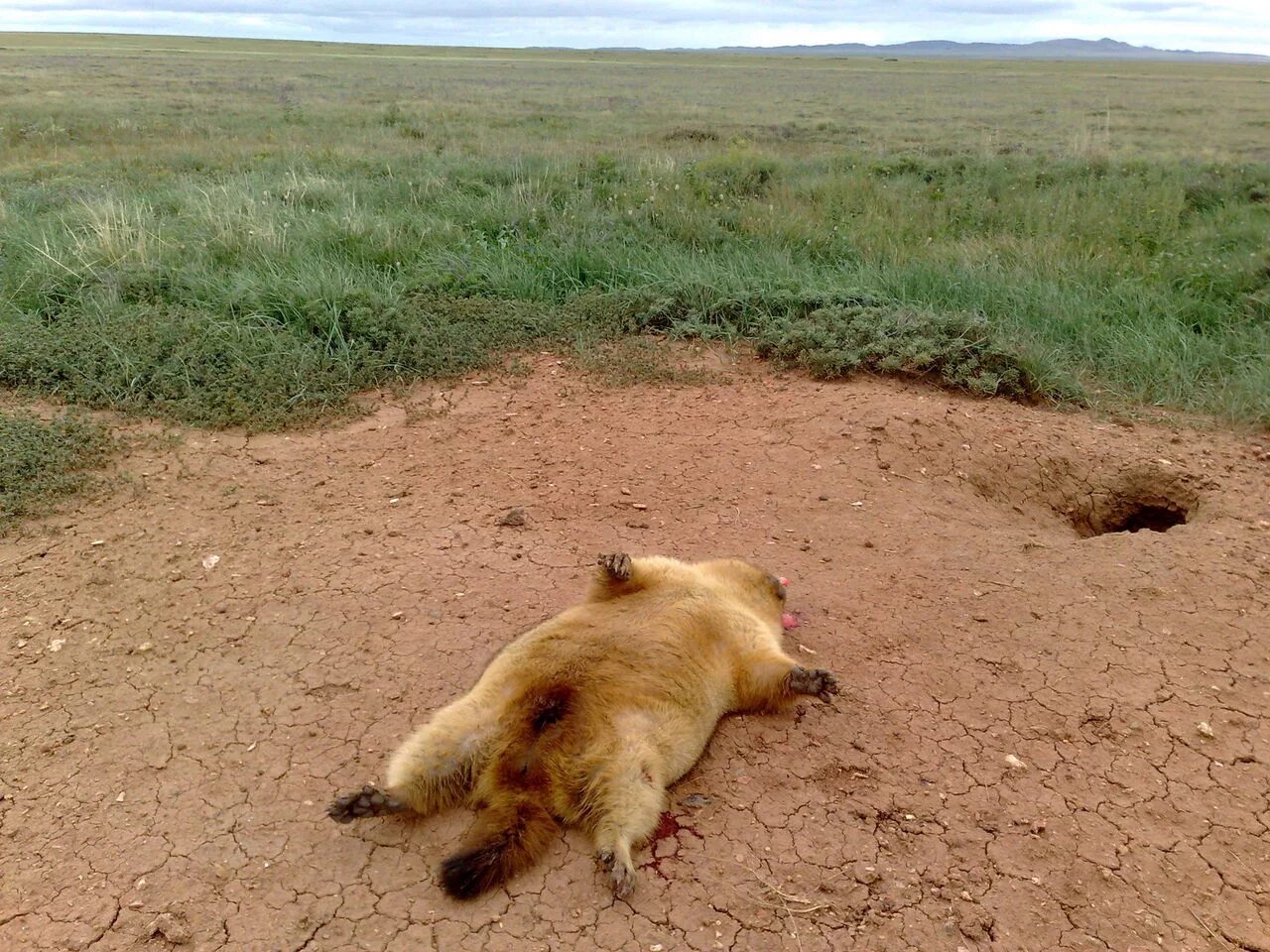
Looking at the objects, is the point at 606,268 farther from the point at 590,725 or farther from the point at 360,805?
the point at 360,805

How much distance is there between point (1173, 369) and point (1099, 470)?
74.5 inches

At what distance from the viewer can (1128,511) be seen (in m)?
5.49

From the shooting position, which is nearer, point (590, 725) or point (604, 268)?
point (590, 725)

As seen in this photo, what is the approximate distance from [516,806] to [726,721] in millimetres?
950

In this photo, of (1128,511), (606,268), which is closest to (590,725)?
(1128,511)

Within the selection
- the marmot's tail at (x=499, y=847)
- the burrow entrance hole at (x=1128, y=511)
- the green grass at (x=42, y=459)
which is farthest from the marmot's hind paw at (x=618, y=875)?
the burrow entrance hole at (x=1128, y=511)

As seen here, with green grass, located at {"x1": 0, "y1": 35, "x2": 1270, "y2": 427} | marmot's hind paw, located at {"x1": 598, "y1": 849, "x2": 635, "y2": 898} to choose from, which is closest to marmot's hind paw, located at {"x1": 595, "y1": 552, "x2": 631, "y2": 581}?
marmot's hind paw, located at {"x1": 598, "y1": 849, "x2": 635, "y2": 898}

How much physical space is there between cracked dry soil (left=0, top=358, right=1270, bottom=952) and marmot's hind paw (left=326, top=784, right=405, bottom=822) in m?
0.20

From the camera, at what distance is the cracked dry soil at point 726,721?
2672mm

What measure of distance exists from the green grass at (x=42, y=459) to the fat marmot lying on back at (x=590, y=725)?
10.2 feet

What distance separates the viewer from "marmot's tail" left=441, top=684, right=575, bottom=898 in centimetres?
259

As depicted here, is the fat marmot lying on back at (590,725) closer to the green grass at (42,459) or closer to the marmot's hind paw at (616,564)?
the marmot's hind paw at (616,564)

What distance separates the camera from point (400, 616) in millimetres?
3955

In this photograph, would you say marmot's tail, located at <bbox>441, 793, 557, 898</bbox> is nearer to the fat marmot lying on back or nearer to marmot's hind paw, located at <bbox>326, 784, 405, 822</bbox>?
the fat marmot lying on back
